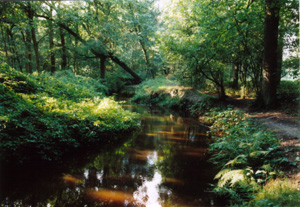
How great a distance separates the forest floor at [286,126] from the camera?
14.8 ft

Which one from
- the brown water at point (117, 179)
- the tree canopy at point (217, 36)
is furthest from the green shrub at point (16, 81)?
the brown water at point (117, 179)

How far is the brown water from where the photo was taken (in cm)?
414

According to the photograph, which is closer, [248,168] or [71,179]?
[248,168]

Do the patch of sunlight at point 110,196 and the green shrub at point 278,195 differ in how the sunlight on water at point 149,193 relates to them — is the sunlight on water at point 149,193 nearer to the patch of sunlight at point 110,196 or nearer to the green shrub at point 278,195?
the patch of sunlight at point 110,196

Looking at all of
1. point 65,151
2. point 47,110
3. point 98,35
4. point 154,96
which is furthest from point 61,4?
point 65,151

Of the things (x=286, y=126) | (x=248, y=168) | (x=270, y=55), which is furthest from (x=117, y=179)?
(x=270, y=55)

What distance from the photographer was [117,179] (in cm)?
503

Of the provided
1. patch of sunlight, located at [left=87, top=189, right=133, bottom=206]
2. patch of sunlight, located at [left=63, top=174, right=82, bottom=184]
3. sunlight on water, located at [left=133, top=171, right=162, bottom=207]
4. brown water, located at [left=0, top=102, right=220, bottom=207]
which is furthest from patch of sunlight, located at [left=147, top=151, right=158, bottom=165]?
patch of sunlight, located at [left=63, top=174, right=82, bottom=184]

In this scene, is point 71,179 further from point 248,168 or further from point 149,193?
point 248,168

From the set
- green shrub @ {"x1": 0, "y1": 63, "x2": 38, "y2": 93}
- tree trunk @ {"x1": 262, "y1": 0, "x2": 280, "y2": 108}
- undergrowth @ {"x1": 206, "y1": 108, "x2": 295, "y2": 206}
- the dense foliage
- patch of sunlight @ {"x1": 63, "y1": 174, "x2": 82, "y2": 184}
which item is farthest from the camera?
tree trunk @ {"x1": 262, "y1": 0, "x2": 280, "y2": 108}

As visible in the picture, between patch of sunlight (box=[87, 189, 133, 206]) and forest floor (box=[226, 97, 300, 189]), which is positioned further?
forest floor (box=[226, 97, 300, 189])

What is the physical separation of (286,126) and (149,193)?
5.99 metres

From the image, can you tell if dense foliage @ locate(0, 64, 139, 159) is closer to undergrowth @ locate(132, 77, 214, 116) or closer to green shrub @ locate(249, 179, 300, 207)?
green shrub @ locate(249, 179, 300, 207)

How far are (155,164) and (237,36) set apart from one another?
8.39 metres
